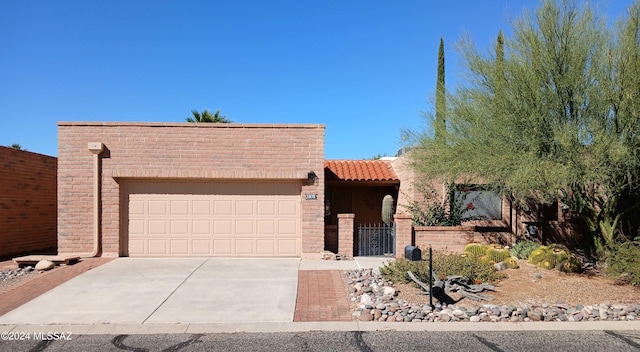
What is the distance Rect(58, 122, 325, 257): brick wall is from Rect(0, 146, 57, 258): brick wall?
7.83 ft

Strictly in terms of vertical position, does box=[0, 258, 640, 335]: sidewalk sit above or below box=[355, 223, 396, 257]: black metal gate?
below

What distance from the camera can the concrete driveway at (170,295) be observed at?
717 cm

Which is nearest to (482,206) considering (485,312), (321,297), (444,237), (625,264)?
(444,237)

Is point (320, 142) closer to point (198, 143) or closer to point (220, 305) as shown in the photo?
point (198, 143)

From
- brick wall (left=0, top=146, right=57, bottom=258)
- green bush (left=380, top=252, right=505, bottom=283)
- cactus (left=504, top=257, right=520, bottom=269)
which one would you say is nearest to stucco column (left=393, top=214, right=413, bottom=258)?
green bush (left=380, top=252, right=505, bottom=283)

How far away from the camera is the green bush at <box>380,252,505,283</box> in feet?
28.8

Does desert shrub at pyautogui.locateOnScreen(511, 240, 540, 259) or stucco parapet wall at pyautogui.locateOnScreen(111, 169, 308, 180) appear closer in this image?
desert shrub at pyautogui.locateOnScreen(511, 240, 540, 259)

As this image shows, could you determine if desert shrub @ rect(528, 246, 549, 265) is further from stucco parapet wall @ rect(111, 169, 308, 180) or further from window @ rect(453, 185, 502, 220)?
stucco parapet wall @ rect(111, 169, 308, 180)

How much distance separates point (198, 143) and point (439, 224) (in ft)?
25.2

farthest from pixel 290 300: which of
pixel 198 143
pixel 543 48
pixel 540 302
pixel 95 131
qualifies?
pixel 95 131

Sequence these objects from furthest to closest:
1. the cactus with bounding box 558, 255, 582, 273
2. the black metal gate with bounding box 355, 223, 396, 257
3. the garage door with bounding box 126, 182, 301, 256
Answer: the black metal gate with bounding box 355, 223, 396, 257 → the garage door with bounding box 126, 182, 301, 256 → the cactus with bounding box 558, 255, 582, 273

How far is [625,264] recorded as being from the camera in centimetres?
845

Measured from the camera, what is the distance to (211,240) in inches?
500

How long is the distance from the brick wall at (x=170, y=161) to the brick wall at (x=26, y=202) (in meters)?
2.39
